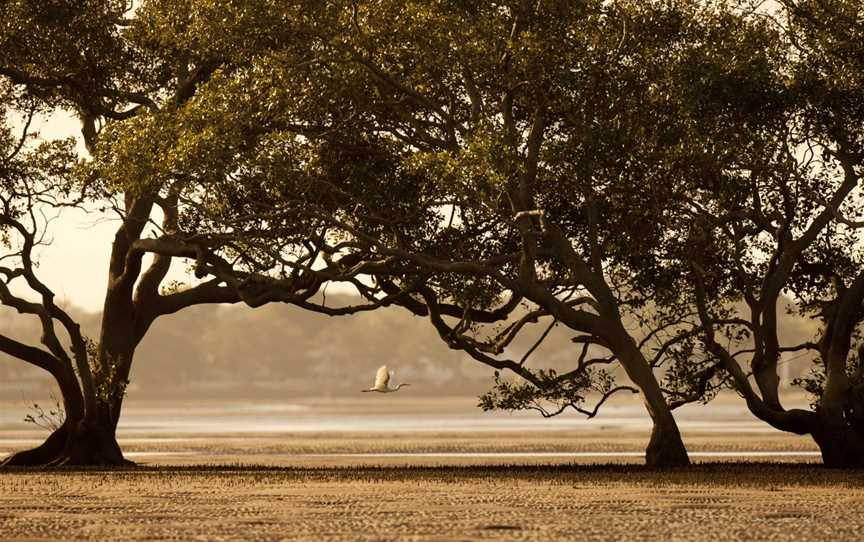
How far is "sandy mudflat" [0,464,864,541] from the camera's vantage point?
18875mm

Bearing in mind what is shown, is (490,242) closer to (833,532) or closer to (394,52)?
(394,52)

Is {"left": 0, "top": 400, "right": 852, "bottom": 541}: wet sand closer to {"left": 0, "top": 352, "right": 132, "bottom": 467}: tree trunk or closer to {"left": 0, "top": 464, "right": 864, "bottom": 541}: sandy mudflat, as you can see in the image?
{"left": 0, "top": 464, "right": 864, "bottom": 541}: sandy mudflat

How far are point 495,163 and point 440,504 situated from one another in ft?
23.8

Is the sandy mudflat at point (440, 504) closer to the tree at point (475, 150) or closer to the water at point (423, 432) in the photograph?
the tree at point (475, 150)

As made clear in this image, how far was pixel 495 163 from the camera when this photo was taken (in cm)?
2789

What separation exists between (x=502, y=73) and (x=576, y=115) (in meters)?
1.54

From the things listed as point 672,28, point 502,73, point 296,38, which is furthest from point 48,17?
point 672,28

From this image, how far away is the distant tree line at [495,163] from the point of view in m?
28.8

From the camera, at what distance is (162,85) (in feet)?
116

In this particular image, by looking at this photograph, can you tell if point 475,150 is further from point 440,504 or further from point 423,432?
point 423,432

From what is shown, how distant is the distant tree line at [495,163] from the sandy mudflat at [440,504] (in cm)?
324

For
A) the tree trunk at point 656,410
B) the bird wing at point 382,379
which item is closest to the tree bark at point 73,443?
the bird wing at point 382,379

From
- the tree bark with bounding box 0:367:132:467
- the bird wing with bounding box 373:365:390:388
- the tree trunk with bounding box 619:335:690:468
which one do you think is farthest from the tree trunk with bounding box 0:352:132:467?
the tree trunk with bounding box 619:335:690:468

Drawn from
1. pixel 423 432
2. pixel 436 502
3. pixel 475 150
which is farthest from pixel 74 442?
pixel 423 432
